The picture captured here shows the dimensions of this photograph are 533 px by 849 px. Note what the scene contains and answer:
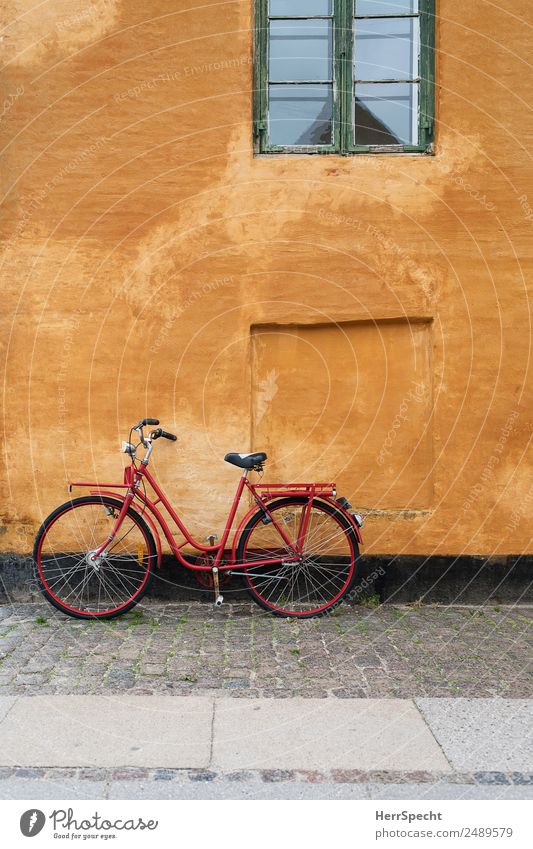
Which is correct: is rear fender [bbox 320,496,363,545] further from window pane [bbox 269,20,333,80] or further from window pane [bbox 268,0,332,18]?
window pane [bbox 268,0,332,18]

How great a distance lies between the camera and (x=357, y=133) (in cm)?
707

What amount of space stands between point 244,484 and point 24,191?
115 inches

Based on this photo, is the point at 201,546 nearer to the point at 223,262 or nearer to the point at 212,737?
the point at 223,262

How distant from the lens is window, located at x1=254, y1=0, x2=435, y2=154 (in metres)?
7.05

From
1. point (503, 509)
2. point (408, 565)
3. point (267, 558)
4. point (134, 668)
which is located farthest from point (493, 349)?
point (134, 668)

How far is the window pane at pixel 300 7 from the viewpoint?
23.1 ft

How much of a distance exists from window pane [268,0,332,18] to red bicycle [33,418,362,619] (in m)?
3.46

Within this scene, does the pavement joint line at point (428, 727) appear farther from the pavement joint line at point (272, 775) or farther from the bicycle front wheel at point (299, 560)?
the bicycle front wheel at point (299, 560)

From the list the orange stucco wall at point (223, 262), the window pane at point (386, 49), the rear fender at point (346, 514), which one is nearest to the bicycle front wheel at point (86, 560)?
the orange stucco wall at point (223, 262)

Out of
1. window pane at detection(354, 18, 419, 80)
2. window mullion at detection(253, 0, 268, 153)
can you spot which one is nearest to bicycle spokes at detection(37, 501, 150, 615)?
window mullion at detection(253, 0, 268, 153)

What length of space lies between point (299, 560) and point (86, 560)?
1.59 metres

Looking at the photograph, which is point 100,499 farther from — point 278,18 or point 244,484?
point 278,18

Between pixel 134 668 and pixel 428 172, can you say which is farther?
pixel 428 172

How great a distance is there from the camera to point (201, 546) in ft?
21.8
